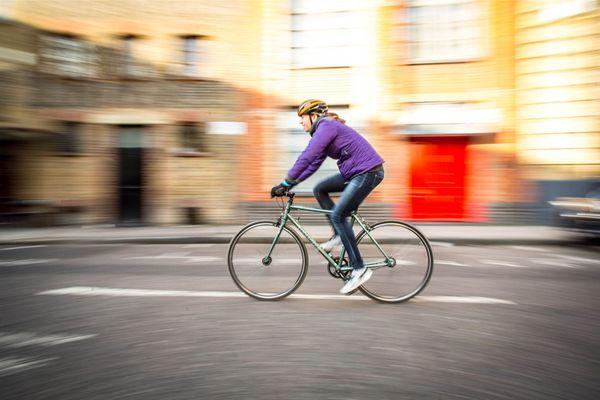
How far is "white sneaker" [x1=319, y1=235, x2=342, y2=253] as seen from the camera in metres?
4.71

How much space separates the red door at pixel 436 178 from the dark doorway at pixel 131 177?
7.94 metres

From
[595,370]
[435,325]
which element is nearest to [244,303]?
[435,325]

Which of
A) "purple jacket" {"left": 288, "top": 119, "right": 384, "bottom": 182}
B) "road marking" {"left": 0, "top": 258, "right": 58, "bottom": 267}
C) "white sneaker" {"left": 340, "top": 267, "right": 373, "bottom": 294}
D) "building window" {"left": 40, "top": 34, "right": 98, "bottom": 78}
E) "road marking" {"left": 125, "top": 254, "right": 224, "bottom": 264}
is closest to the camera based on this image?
"purple jacket" {"left": 288, "top": 119, "right": 384, "bottom": 182}

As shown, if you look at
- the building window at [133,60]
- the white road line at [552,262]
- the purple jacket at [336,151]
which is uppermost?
the building window at [133,60]

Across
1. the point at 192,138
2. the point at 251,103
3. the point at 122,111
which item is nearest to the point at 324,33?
the point at 251,103

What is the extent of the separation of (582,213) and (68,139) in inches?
533

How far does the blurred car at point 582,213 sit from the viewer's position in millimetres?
9125

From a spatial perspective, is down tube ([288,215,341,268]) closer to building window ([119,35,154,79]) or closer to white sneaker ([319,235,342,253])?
white sneaker ([319,235,342,253])

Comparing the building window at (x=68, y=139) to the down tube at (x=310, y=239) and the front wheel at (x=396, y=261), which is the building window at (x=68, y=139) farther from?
the front wheel at (x=396, y=261)

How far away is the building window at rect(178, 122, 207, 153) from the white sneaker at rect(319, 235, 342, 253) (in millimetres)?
10784

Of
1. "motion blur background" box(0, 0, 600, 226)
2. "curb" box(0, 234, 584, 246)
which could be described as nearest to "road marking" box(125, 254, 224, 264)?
"curb" box(0, 234, 584, 246)

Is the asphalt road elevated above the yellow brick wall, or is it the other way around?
the yellow brick wall

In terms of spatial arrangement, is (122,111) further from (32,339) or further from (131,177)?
(32,339)

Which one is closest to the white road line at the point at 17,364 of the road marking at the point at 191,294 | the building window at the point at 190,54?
the road marking at the point at 191,294
